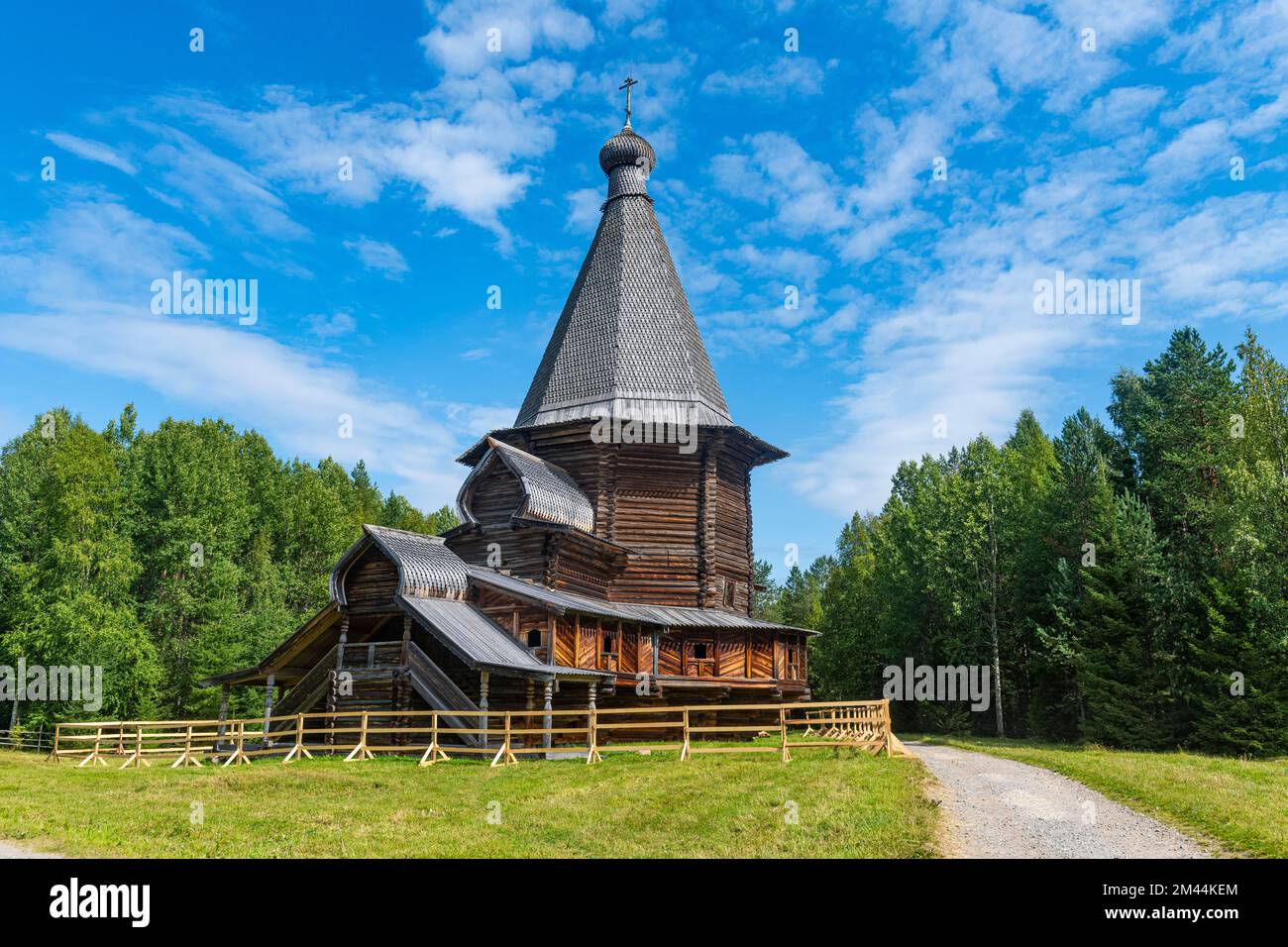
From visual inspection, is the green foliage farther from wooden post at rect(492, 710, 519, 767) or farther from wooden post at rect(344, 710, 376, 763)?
wooden post at rect(344, 710, 376, 763)

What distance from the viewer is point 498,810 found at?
40.1ft

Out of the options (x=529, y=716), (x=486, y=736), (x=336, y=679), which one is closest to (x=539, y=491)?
(x=529, y=716)

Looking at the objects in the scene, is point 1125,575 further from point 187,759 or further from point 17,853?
point 17,853

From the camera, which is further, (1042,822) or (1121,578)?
(1121,578)

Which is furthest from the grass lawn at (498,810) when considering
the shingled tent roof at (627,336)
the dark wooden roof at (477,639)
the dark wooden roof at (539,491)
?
the shingled tent roof at (627,336)

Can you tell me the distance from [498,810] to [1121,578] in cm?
2397

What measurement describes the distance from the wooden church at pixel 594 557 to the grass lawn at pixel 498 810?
14.0 ft

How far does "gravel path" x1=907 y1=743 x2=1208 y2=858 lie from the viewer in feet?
31.3

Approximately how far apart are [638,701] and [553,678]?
6252 mm

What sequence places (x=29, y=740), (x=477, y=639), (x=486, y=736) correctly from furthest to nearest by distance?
(x=29, y=740) → (x=477, y=639) → (x=486, y=736)

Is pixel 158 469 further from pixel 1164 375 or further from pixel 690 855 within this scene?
pixel 1164 375

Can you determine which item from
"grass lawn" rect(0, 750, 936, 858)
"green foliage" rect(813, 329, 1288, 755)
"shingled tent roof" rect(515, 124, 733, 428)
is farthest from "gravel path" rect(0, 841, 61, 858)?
"green foliage" rect(813, 329, 1288, 755)

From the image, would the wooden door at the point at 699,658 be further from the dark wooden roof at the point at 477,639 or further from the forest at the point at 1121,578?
the forest at the point at 1121,578
